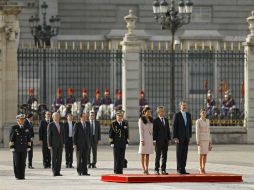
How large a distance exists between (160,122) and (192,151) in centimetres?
934

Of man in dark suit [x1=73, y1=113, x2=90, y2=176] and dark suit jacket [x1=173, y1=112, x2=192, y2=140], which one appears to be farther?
man in dark suit [x1=73, y1=113, x2=90, y2=176]

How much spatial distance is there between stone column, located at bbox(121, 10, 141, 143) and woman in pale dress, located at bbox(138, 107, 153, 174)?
11878 mm

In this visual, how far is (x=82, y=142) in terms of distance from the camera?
Answer: 29250 millimetres

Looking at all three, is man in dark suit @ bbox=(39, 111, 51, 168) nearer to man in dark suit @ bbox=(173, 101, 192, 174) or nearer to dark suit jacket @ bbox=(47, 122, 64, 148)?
dark suit jacket @ bbox=(47, 122, 64, 148)

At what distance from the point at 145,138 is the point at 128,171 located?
1.83 m

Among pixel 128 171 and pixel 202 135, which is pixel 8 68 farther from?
pixel 202 135

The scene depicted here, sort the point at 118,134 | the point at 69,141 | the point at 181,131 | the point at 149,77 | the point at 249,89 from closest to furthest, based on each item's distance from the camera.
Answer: the point at 181,131, the point at 118,134, the point at 69,141, the point at 249,89, the point at 149,77

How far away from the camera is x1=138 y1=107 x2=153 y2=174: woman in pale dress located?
91.4ft

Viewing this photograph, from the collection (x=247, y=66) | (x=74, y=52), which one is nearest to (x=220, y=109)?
(x=247, y=66)

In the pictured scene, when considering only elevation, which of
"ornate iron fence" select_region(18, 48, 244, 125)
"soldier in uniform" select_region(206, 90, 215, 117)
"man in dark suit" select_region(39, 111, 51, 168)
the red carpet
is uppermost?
"ornate iron fence" select_region(18, 48, 244, 125)

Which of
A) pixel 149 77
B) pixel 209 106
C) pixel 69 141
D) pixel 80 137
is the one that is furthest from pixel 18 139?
pixel 149 77

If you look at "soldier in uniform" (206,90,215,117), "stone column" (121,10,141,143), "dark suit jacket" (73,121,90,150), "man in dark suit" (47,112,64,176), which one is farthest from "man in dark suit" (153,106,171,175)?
"soldier in uniform" (206,90,215,117)

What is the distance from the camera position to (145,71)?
51844 mm

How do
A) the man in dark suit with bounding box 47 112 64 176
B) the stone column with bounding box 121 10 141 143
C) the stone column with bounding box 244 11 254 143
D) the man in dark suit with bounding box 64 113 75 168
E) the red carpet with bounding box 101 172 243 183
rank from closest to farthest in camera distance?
the red carpet with bounding box 101 172 243 183 < the man in dark suit with bounding box 47 112 64 176 < the man in dark suit with bounding box 64 113 75 168 < the stone column with bounding box 121 10 141 143 < the stone column with bounding box 244 11 254 143
